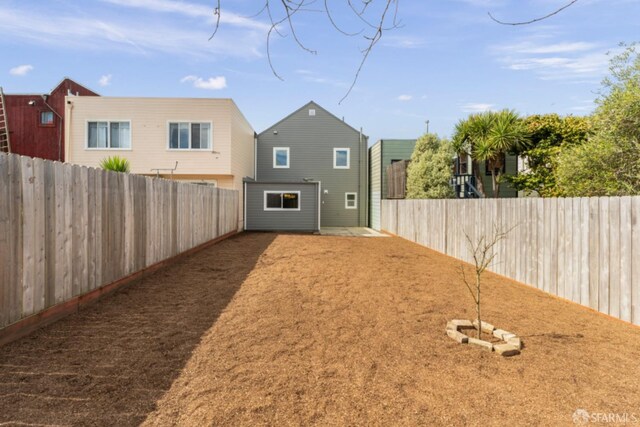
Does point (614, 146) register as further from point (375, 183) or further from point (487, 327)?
point (375, 183)

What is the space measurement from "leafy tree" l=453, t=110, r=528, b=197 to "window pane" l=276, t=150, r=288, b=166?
407 inches

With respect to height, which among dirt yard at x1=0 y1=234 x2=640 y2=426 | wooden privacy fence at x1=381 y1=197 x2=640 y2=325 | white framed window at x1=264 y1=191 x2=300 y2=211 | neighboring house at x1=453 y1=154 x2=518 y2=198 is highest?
neighboring house at x1=453 y1=154 x2=518 y2=198

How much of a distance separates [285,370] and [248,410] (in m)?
0.71

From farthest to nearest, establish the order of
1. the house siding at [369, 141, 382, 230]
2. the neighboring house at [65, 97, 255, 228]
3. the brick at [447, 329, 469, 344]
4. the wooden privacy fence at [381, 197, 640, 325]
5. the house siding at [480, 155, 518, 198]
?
1. the house siding at [369, 141, 382, 230]
2. the house siding at [480, 155, 518, 198]
3. the neighboring house at [65, 97, 255, 228]
4. the wooden privacy fence at [381, 197, 640, 325]
5. the brick at [447, 329, 469, 344]

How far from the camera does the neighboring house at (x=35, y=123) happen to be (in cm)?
2145

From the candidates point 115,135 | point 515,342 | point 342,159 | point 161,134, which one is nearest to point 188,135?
point 161,134

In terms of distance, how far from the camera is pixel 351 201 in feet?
78.5

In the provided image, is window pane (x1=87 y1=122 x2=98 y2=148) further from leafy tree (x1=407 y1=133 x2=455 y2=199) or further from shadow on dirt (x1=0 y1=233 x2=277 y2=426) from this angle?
leafy tree (x1=407 y1=133 x2=455 y2=199)

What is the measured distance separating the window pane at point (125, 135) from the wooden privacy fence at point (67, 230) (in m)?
11.1

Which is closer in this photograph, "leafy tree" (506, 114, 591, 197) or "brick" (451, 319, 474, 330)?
"brick" (451, 319, 474, 330)

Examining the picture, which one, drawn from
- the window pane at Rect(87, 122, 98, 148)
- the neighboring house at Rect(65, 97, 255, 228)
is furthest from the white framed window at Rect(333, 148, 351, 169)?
the window pane at Rect(87, 122, 98, 148)

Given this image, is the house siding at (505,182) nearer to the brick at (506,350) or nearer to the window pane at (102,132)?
the brick at (506,350)

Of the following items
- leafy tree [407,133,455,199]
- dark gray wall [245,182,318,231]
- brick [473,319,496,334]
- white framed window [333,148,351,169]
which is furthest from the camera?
white framed window [333,148,351,169]

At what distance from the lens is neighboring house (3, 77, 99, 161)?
21.5 m
